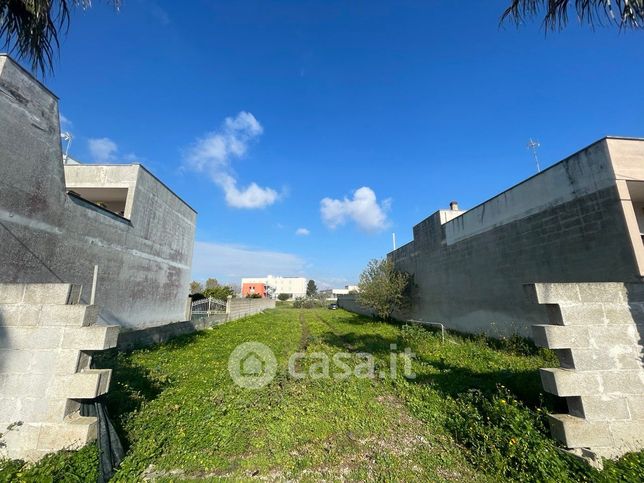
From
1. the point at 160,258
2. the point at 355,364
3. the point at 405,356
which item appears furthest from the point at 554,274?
the point at 160,258

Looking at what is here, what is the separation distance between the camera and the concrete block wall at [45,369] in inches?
108

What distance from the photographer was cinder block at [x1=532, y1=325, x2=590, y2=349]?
9.93 ft

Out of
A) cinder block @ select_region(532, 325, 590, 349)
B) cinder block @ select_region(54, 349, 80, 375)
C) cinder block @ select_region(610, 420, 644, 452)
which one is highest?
cinder block @ select_region(532, 325, 590, 349)

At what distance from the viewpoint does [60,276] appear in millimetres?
7426

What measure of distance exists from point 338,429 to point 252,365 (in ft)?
13.0

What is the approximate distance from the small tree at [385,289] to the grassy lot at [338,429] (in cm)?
997

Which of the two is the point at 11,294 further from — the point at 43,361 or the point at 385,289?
the point at 385,289

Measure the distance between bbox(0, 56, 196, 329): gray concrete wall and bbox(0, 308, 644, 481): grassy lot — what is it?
3388 mm

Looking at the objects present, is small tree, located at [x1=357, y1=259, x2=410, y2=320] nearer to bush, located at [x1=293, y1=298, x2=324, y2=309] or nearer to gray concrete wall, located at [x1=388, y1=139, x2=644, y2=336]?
gray concrete wall, located at [x1=388, y1=139, x2=644, y2=336]

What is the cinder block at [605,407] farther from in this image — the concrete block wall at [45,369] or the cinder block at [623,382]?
the concrete block wall at [45,369]

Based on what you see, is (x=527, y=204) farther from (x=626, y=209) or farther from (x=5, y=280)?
(x=5, y=280)

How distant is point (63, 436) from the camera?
2.74 metres

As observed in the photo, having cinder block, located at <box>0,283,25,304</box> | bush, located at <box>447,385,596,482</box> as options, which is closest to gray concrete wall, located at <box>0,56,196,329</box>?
cinder block, located at <box>0,283,25,304</box>

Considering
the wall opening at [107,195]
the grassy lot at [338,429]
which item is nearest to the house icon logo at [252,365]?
the grassy lot at [338,429]
